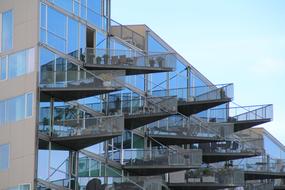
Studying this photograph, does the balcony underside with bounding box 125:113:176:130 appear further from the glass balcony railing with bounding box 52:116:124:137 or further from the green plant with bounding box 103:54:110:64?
the glass balcony railing with bounding box 52:116:124:137

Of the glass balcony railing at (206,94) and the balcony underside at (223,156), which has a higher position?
the glass balcony railing at (206,94)

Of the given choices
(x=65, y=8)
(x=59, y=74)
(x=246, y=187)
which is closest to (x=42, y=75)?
(x=59, y=74)

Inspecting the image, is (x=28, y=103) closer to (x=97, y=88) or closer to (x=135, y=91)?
(x=97, y=88)

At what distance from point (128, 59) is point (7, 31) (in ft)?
23.2

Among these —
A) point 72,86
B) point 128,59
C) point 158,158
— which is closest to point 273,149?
point 158,158

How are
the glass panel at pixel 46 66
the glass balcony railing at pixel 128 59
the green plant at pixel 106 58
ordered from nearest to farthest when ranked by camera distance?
the glass panel at pixel 46 66 < the glass balcony railing at pixel 128 59 < the green plant at pixel 106 58

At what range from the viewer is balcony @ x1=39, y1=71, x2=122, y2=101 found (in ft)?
139

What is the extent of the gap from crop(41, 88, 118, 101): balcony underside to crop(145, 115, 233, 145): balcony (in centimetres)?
915

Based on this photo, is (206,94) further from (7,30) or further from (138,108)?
(7,30)

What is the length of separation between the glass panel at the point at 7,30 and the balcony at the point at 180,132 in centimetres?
1175

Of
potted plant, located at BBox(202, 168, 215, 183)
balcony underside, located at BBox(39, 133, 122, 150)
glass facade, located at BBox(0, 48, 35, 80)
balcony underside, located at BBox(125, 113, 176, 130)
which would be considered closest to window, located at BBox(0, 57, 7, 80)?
glass facade, located at BBox(0, 48, 35, 80)

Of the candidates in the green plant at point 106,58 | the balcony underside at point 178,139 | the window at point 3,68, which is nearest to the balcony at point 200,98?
the balcony underside at point 178,139

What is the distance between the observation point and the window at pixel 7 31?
43906mm

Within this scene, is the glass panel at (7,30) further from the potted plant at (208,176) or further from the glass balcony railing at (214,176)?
the potted plant at (208,176)
